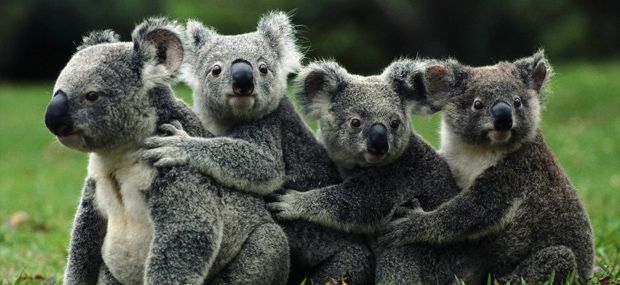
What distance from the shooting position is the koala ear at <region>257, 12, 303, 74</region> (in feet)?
23.5

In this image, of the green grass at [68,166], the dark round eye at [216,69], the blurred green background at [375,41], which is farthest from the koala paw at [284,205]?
the blurred green background at [375,41]

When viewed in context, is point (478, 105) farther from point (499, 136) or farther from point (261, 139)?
point (261, 139)

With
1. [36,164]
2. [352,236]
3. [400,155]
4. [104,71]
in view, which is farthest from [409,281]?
[36,164]

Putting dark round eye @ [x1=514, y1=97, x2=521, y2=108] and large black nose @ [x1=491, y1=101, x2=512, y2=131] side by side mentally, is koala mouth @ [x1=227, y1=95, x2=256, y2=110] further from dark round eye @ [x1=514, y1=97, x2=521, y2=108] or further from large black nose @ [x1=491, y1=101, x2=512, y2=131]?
dark round eye @ [x1=514, y1=97, x2=521, y2=108]

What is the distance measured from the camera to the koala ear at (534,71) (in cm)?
701

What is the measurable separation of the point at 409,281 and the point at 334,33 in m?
31.1

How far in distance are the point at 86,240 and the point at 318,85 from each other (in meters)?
2.26

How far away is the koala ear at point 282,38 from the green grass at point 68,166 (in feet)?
4.70

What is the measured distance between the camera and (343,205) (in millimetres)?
6473

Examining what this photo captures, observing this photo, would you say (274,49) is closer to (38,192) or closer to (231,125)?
(231,125)

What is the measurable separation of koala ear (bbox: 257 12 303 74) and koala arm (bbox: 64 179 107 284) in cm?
Result: 200

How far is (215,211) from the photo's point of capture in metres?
5.68

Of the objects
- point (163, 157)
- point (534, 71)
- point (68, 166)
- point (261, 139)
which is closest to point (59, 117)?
point (163, 157)

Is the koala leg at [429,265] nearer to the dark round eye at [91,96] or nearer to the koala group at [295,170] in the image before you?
the koala group at [295,170]
